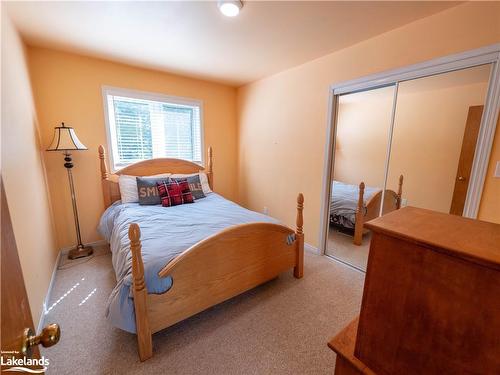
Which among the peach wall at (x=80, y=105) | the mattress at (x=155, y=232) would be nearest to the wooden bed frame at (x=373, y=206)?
the mattress at (x=155, y=232)

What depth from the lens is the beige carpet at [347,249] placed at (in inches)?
103

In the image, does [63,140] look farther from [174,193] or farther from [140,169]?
[174,193]

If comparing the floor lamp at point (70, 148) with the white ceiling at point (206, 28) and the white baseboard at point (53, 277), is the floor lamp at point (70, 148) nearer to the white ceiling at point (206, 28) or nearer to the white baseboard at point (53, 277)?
the white baseboard at point (53, 277)

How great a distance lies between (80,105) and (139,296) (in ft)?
8.24

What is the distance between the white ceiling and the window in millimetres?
534

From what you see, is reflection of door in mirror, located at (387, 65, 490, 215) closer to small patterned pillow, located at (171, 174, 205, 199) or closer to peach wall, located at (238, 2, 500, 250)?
peach wall, located at (238, 2, 500, 250)

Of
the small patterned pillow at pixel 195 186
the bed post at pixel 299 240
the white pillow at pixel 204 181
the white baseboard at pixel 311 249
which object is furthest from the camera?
the white pillow at pixel 204 181

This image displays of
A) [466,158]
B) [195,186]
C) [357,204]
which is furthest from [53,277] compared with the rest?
[466,158]

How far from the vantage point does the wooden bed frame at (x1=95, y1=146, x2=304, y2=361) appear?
1353 mm

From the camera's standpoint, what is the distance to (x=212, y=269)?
1.60 meters

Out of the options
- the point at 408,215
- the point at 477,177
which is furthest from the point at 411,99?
the point at 408,215

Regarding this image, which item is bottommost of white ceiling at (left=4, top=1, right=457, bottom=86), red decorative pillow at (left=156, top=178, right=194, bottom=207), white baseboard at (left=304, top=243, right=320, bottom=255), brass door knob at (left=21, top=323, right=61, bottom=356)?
white baseboard at (left=304, top=243, right=320, bottom=255)

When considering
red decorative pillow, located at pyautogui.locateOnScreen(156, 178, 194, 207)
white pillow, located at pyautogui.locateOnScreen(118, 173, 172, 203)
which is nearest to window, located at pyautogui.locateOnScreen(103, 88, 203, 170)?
white pillow, located at pyautogui.locateOnScreen(118, 173, 172, 203)

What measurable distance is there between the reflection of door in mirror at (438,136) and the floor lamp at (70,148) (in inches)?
131
